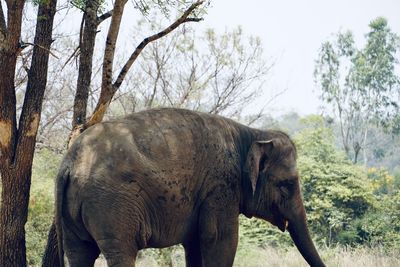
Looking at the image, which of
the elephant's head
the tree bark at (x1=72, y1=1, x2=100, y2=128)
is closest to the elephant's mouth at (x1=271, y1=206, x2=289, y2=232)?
the elephant's head

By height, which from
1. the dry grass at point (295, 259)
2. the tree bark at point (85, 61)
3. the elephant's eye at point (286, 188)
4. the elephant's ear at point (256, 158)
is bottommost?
Result: the dry grass at point (295, 259)

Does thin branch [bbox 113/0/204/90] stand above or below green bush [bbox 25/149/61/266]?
above

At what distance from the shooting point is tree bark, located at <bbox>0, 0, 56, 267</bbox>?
926 centimetres

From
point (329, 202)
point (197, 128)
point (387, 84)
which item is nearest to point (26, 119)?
point (197, 128)

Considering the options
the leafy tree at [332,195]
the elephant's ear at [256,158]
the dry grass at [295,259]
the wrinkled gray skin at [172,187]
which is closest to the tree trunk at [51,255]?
the wrinkled gray skin at [172,187]

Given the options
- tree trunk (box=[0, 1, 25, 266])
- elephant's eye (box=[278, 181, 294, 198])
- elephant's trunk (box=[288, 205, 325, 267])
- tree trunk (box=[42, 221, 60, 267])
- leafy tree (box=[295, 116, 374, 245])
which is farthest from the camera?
leafy tree (box=[295, 116, 374, 245])

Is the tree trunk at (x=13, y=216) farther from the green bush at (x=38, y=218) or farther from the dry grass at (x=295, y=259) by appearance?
the green bush at (x=38, y=218)

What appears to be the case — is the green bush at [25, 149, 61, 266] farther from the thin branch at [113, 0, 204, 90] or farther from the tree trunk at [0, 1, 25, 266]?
the thin branch at [113, 0, 204, 90]

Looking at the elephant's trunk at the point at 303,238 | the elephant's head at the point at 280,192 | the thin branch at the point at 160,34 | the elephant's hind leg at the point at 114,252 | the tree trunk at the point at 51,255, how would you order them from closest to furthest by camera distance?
the elephant's hind leg at the point at 114,252 → the elephant's head at the point at 280,192 → the elephant's trunk at the point at 303,238 → the tree trunk at the point at 51,255 → the thin branch at the point at 160,34

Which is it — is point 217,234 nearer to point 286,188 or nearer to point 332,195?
point 286,188

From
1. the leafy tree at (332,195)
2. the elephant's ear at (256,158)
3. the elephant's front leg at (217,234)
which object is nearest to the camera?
the elephant's front leg at (217,234)

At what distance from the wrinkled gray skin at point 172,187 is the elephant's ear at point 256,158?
13 millimetres

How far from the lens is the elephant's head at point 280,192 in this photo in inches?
345

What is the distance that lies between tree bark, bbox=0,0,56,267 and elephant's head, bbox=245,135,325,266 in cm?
308
